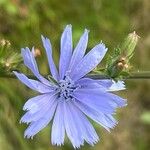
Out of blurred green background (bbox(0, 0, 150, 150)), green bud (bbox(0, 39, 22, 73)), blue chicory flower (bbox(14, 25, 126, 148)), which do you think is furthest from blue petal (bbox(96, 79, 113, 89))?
blurred green background (bbox(0, 0, 150, 150))

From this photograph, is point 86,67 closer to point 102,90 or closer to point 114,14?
point 102,90

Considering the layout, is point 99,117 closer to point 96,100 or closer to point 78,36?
point 96,100

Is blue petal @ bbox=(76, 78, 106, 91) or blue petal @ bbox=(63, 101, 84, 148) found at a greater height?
blue petal @ bbox=(76, 78, 106, 91)

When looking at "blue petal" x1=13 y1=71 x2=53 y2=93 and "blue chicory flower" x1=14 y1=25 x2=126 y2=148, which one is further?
"blue chicory flower" x1=14 y1=25 x2=126 y2=148

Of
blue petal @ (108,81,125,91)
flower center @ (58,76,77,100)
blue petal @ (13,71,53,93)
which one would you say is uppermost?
blue petal @ (13,71,53,93)

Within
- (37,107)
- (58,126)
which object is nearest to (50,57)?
(37,107)

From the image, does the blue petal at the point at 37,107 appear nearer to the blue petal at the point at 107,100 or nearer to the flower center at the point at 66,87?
the flower center at the point at 66,87

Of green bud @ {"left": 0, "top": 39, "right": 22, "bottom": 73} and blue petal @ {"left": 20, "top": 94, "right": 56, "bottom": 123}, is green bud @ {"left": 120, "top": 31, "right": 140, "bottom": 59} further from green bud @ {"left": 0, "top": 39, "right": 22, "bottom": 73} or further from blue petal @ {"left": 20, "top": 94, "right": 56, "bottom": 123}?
green bud @ {"left": 0, "top": 39, "right": 22, "bottom": 73}

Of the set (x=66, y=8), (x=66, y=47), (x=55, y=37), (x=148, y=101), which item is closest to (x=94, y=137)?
(x=66, y=47)
